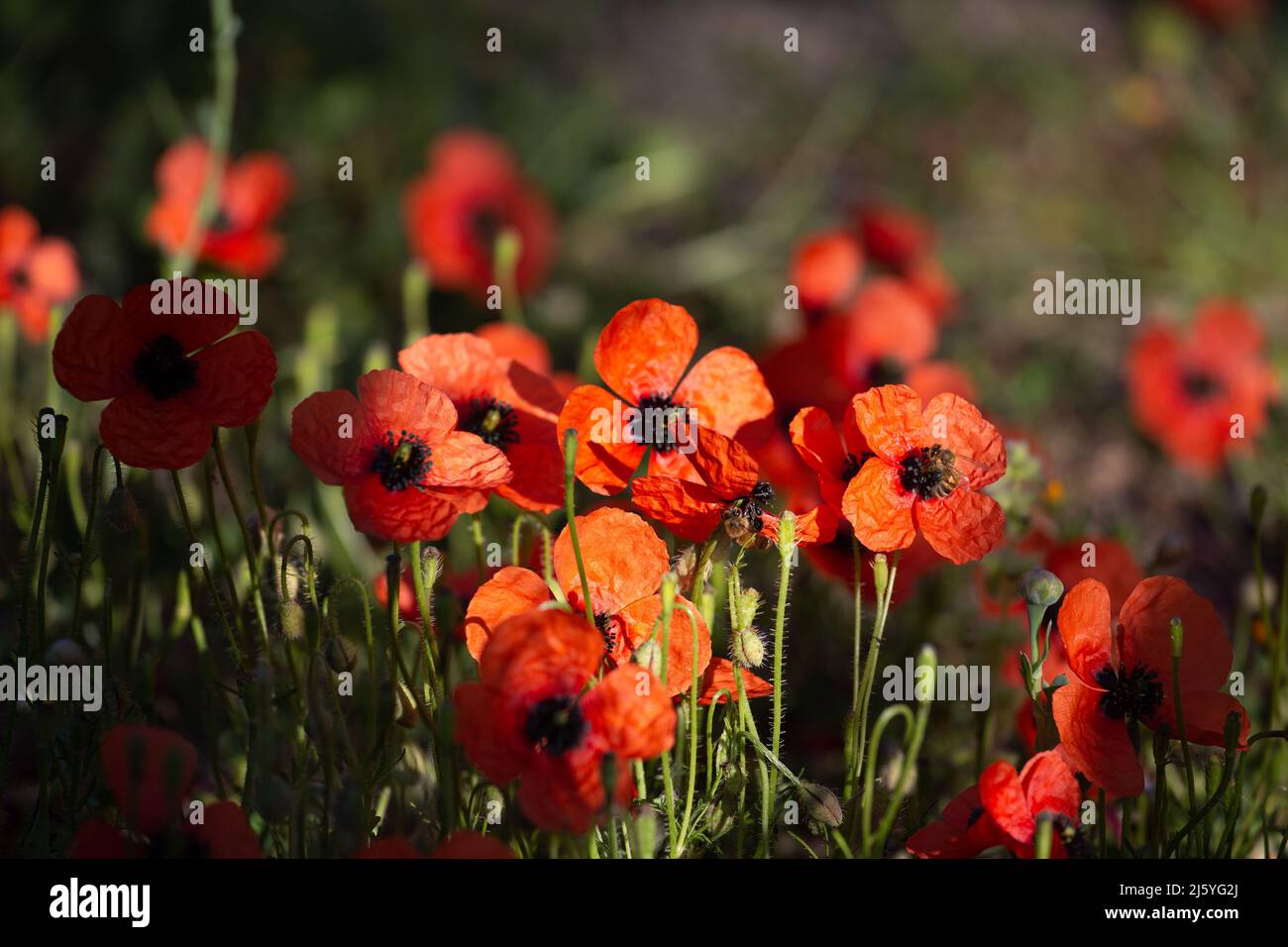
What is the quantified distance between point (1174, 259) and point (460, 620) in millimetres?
2994

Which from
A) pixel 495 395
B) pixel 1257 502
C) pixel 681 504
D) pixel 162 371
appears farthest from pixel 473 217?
pixel 1257 502

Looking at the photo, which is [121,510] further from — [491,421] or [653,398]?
[653,398]

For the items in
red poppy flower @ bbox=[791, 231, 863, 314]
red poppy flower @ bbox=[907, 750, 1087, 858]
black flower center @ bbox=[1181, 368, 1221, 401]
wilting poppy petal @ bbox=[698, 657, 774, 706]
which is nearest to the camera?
red poppy flower @ bbox=[907, 750, 1087, 858]

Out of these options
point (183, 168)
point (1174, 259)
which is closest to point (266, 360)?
point (183, 168)

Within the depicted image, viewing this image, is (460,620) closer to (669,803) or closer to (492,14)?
(669,803)

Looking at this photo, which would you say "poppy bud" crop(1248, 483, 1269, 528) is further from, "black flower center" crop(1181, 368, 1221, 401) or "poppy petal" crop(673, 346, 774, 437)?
"black flower center" crop(1181, 368, 1221, 401)

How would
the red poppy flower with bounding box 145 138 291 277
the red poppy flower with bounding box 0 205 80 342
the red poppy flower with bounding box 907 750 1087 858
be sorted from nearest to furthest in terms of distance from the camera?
1. the red poppy flower with bounding box 907 750 1087 858
2. the red poppy flower with bounding box 0 205 80 342
3. the red poppy flower with bounding box 145 138 291 277

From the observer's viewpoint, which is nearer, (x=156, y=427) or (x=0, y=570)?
(x=156, y=427)

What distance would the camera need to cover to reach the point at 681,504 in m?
1.23

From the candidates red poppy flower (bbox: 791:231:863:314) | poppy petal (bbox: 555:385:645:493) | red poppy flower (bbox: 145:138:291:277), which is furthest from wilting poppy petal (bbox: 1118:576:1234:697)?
red poppy flower (bbox: 145:138:291:277)

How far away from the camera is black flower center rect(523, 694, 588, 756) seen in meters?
1.11

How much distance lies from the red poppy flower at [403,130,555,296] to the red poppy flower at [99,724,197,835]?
1813 millimetres

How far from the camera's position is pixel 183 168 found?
7.84 feet

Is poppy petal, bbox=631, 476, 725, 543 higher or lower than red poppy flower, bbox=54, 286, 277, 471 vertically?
lower
